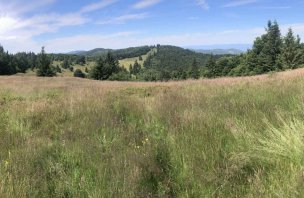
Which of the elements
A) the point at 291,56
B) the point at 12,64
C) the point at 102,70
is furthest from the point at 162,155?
the point at 12,64

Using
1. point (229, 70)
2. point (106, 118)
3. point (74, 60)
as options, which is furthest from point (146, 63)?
point (106, 118)

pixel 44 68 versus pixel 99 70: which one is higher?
pixel 44 68

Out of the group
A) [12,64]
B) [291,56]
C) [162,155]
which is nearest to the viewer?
[162,155]

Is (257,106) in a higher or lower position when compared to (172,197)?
higher

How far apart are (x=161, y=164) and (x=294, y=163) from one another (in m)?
1.40

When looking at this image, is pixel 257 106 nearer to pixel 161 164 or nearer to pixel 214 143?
pixel 214 143

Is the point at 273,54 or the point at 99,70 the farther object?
the point at 99,70

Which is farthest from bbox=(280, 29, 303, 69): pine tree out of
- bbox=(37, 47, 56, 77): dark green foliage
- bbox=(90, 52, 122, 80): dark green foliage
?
bbox=(37, 47, 56, 77): dark green foliage

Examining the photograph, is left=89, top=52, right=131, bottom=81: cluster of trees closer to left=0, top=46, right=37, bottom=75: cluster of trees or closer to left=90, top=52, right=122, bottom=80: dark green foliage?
left=90, top=52, right=122, bottom=80: dark green foliage

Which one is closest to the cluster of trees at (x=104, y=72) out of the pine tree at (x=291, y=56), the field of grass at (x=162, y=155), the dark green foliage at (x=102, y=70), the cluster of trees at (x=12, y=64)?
the dark green foliage at (x=102, y=70)

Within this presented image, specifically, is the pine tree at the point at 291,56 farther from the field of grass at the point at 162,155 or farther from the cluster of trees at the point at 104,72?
the field of grass at the point at 162,155

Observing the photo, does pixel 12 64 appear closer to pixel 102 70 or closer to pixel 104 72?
pixel 102 70

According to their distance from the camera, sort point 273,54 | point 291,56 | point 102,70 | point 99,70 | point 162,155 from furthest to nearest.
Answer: point 102,70, point 99,70, point 273,54, point 291,56, point 162,155

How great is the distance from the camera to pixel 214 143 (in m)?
4.10
